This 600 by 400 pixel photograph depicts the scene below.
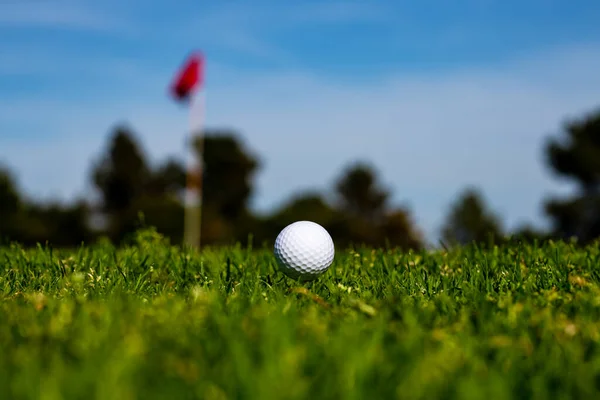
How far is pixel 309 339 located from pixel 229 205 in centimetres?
4985

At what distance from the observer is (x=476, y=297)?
4762 mm

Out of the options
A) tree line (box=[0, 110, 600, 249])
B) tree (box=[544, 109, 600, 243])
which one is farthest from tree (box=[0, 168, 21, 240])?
tree (box=[544, 109, 600, 243])

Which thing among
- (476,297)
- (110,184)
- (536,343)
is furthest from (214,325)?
(110,184)

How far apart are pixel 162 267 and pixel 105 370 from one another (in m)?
4.01

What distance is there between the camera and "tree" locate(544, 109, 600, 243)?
138 ft

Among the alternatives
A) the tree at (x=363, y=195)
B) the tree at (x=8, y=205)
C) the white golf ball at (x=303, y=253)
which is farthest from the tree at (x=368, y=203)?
the white golf ball at (x=303, y=253)

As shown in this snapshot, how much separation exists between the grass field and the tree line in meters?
35.1

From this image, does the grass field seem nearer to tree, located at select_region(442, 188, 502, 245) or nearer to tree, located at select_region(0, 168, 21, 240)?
tree, located at select_region(0, 168, 21, 240)

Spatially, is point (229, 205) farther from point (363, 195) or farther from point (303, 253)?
point (303, 253)

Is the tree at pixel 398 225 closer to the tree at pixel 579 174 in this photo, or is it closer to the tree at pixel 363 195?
the tree at pixel 363 195

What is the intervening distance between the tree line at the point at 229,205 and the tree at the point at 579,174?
61mm

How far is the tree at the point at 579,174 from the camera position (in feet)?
138

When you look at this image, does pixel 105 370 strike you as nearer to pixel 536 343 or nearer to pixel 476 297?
pixel 536 343

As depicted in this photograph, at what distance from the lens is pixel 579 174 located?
44375 mm
